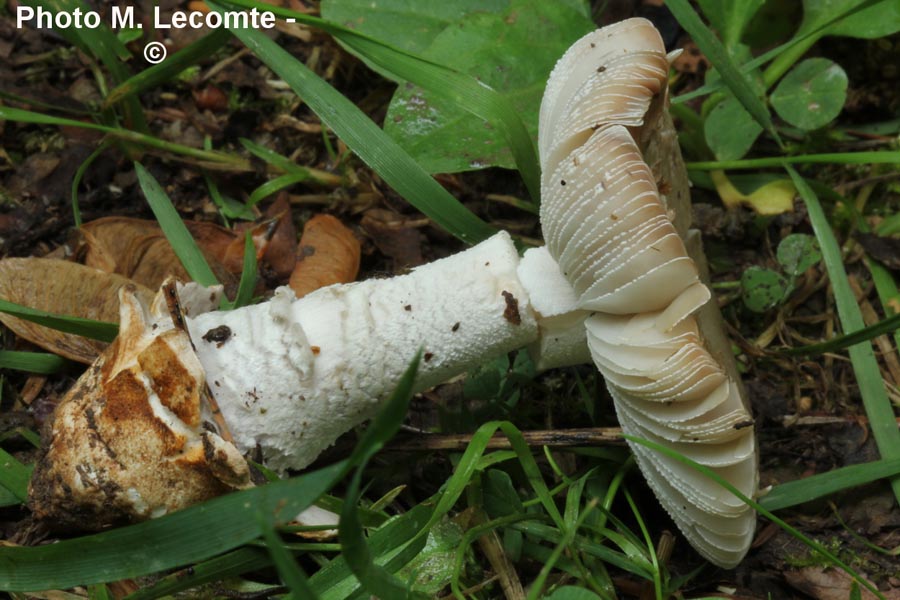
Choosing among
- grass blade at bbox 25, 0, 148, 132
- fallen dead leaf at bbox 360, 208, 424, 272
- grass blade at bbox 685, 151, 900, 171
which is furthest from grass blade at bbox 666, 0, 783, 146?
grass blade at bbox 25, 0, 148, 132

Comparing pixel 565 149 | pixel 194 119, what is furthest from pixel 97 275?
pixel 565 149

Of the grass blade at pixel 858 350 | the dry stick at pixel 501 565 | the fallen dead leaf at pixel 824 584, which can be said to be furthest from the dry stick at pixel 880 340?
the dry stick at pixel 501 565

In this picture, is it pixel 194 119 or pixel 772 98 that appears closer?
pixel 772 98

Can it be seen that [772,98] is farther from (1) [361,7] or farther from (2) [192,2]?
(2) [192,2]

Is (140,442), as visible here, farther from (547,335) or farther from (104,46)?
(104,46)

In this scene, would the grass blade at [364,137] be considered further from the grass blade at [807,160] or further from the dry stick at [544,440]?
the grass blade at [807,160]

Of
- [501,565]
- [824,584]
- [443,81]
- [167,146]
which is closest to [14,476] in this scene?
[167,146]
